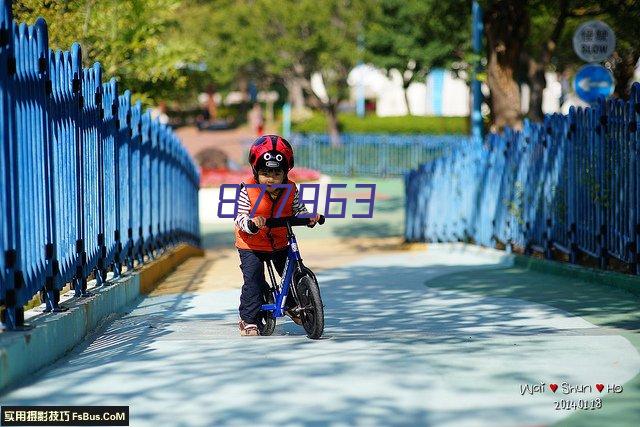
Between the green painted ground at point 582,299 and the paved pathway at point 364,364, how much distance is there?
0.08 feet

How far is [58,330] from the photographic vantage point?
8.35 m

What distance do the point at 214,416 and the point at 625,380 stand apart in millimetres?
2334

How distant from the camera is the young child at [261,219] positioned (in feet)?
29.8

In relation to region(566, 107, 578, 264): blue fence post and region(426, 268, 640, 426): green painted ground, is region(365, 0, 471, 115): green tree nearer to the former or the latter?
region(566, 107, 578, 264): blue fence post

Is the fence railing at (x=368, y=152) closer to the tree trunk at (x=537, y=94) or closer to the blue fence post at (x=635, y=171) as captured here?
the tree trunk at (x=537, y=94)

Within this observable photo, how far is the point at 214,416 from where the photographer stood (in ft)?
20.5

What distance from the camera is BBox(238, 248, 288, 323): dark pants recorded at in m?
9.34

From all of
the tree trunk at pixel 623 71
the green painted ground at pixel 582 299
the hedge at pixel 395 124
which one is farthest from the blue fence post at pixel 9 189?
the hedge at pixel 395 124

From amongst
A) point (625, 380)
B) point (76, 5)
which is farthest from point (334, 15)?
point (625, 380)

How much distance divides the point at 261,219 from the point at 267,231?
1.69 ft

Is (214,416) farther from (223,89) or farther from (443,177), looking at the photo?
(223,89)

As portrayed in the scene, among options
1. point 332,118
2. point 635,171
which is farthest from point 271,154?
point 332,118

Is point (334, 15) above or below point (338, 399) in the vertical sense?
above

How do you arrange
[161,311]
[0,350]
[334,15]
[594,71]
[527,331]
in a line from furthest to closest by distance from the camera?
[334,15], [594,71], [161,311], [527,331], [0,350]
